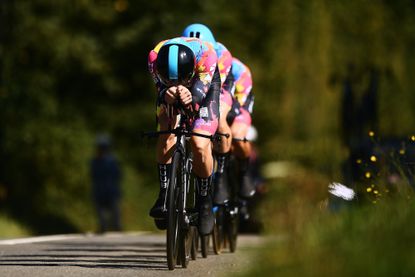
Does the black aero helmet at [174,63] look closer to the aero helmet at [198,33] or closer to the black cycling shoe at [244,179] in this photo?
the aero helmet at [198,33]

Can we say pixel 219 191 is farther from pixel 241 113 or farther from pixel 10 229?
pixel 10 229

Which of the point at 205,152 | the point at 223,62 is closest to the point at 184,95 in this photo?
the point at 205,152

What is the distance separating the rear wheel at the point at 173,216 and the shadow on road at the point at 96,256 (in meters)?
0.37

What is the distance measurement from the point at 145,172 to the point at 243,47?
3.99m

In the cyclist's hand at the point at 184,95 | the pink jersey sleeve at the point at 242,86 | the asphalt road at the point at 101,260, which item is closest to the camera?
the asphalt road at the point at 101,260

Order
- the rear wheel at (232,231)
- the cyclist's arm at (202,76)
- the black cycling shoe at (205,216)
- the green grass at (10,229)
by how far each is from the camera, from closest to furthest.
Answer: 1. the cyclist's arm at (202,76)
2. the black cycling shoe at (205,216)
3. the rear wheel at (232,231)
4. the green grass at (10,229)

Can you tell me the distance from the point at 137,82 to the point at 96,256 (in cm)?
1807

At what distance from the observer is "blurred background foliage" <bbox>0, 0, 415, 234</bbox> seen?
23.1m

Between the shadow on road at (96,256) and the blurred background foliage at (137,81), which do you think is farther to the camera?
the blurred background foliage at (137,81)

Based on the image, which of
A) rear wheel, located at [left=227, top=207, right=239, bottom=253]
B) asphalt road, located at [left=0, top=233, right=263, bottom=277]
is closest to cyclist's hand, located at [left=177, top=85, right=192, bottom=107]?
asphalt road, located at [left=0, top=233, right=263, bottom=277]

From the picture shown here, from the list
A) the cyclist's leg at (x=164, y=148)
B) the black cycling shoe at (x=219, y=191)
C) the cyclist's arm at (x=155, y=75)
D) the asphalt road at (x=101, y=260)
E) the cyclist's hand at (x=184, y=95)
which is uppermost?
the cyclist's arm at (x=155, y=75)

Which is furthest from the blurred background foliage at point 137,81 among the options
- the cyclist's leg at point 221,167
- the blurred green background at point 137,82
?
the cyclist's leg at point 221,167

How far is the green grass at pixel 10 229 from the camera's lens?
1851 cm

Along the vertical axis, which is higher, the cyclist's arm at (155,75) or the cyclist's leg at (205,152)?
the cyclist's arm at (155,75)
